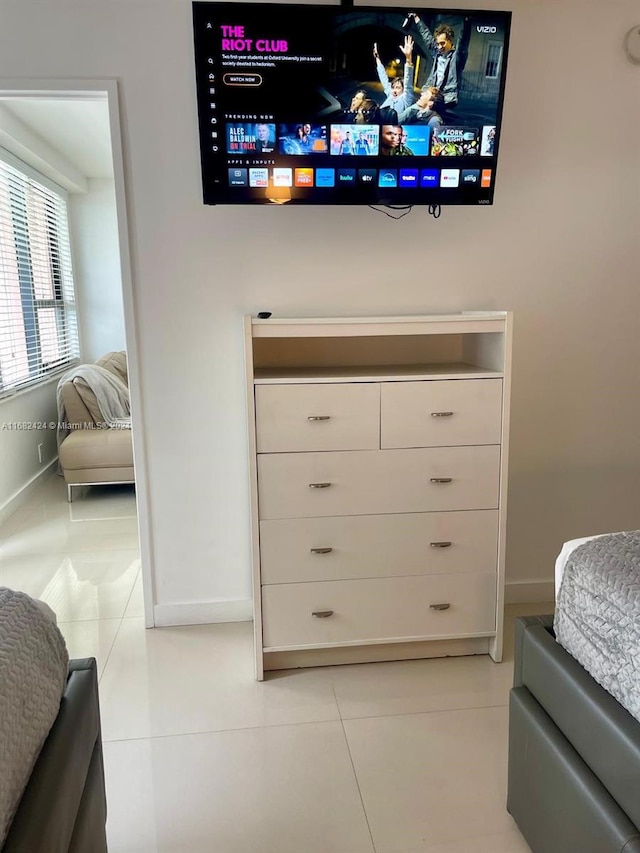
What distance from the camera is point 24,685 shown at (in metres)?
1.06

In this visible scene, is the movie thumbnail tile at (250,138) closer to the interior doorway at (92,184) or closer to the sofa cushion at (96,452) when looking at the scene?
the interior doorway at (92,184)

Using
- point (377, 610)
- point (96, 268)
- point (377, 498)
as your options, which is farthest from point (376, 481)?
→ point (96, 268)

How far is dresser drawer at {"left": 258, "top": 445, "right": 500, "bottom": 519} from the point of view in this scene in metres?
2.12

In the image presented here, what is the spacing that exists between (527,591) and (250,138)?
7.02 feet

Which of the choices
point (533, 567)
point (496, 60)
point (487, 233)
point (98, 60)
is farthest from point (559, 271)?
point (98, 60)

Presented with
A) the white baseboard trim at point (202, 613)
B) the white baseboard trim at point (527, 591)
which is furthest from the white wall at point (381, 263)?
the white baseboard trim at point (527, 591)

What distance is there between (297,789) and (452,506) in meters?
1.02

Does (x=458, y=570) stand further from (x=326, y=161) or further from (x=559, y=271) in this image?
(x=326, y=161)

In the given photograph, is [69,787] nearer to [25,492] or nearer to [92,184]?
[25,492]

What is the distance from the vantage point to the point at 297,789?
172 centimetres

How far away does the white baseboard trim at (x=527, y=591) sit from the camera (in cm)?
273

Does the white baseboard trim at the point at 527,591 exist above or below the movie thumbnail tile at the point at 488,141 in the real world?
below

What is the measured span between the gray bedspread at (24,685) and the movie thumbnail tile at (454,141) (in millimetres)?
1847

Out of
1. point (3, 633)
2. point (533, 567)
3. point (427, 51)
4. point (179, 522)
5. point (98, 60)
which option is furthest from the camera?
point (533, 567)
